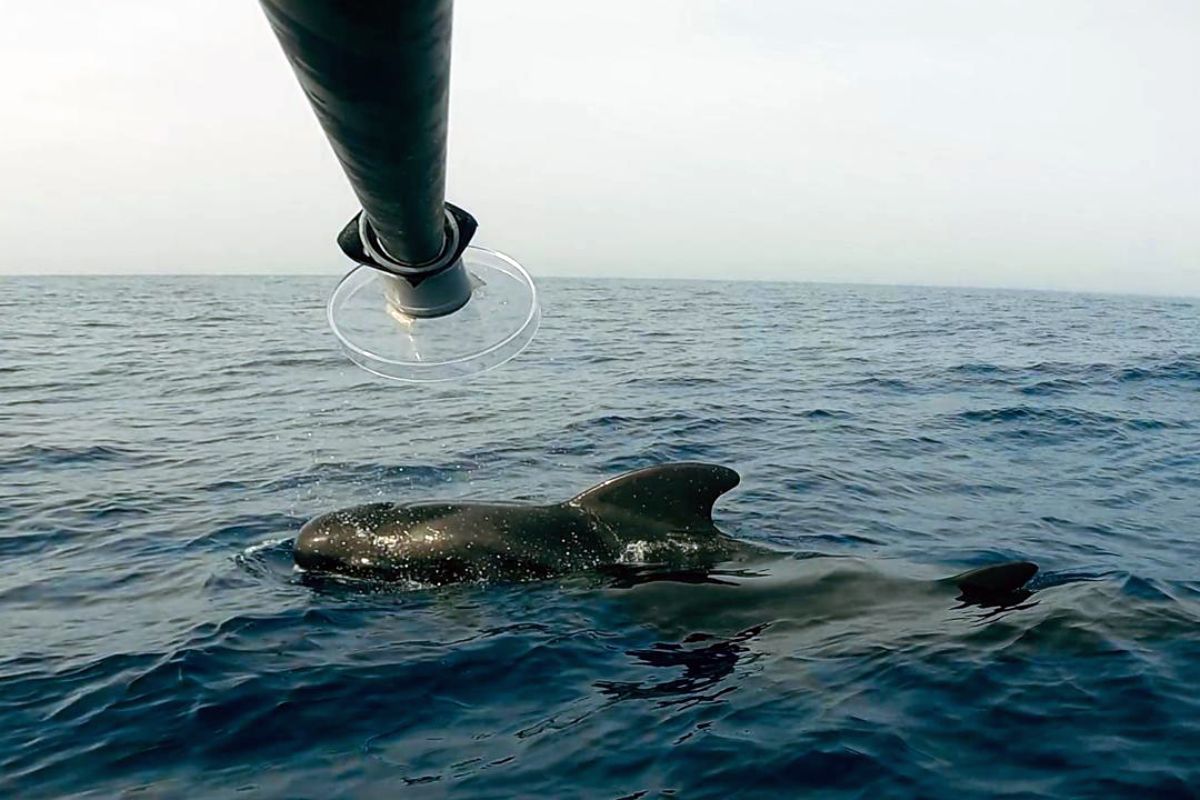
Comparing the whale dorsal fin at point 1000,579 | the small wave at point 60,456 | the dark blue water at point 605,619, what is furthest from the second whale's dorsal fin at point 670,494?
the small wave at point 60,456

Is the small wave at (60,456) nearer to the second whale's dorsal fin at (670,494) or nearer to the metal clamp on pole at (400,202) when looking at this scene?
the second whale's dorsal fin at (670,494)

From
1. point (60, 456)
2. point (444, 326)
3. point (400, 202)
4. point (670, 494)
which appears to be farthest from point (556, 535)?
point (60, 456)

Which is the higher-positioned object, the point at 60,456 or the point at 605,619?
the point at 605,619

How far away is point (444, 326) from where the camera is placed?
3.96 meters

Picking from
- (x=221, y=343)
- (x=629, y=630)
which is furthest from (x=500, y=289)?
(x=221, y=343)

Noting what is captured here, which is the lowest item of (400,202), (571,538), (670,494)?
(571,538)

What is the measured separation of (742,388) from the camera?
24375 mm

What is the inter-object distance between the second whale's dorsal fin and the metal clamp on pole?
519 centimetres

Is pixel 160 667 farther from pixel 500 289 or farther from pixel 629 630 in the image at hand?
pixel 500 289

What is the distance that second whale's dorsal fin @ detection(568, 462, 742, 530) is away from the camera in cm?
928

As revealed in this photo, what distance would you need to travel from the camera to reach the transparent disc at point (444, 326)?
12.8ft

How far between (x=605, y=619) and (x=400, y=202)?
6.33 metres

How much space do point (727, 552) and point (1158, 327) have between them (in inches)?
1918

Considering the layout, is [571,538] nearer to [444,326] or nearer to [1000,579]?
[1000,579]
